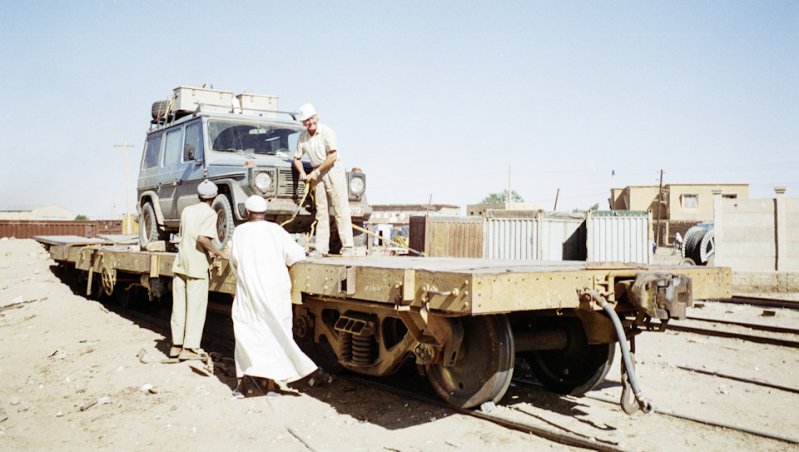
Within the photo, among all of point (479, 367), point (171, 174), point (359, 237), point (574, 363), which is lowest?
point (574, 363)

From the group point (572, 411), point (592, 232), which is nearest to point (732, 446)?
point (572, 411)

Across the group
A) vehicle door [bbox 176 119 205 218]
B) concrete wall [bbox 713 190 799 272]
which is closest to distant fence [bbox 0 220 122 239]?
vehicle door [bbox 176 119 205 218]

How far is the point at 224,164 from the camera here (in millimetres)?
8102

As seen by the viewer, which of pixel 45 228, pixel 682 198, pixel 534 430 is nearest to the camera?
pixel 534 430

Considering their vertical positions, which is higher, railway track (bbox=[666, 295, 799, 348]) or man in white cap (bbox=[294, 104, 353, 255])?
man in white cap (bbox=[294, 104, 353, 255])

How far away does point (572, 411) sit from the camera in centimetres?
515

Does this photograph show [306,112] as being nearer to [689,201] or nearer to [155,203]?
[155,203]

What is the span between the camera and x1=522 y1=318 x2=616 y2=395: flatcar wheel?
5.50m

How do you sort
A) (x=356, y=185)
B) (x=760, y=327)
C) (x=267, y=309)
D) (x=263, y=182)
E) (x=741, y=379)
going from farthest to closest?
(x=760, y=327)
(x=356, y=185)
(x=263, y=182)
(x=741, y=379)
(x=267, y=309)

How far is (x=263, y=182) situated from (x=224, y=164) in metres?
1.11

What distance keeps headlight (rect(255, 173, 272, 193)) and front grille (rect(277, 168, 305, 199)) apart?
122 millimetres

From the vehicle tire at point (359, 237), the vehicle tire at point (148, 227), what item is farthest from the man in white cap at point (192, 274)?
the vehicle tire at point (148, 227)

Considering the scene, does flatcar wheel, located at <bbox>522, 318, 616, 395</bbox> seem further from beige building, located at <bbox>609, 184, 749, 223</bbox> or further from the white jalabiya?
beige building, located at <bbox>609, 184, 749, 223</bbox>

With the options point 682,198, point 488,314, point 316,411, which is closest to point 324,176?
point 316,411
